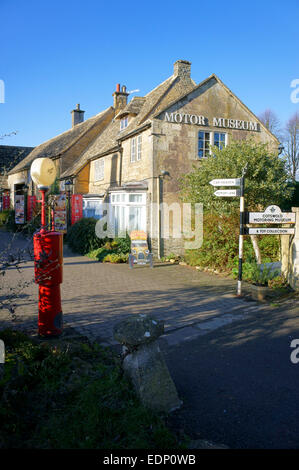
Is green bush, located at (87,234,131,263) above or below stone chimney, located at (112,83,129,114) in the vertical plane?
below

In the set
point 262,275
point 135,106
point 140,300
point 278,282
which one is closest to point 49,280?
point 140,300

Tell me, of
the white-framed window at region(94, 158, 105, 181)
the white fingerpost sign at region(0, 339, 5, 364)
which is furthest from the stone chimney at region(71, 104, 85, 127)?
the white fingerpost sign at region(0, 339, 5, 364)

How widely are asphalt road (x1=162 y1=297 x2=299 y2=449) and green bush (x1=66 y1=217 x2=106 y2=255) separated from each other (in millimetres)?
10020

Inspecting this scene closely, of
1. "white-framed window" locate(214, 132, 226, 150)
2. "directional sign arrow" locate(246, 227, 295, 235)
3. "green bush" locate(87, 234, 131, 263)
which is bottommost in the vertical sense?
"green bush" locate(87, 234, 131, 263)

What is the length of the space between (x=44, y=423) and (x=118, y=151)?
15.4 m

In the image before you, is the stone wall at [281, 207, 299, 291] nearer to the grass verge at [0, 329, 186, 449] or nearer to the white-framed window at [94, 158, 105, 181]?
the grass verge at [0, 329, 186, 449]

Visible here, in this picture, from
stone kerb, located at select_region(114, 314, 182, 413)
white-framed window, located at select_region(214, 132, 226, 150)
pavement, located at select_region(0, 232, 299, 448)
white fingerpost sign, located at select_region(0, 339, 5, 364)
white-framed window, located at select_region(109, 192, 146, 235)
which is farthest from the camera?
white-framed window, located at select_region(214, 132, 226, 150)

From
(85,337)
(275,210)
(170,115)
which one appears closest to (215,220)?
(275,210)

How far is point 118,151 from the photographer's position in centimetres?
1728

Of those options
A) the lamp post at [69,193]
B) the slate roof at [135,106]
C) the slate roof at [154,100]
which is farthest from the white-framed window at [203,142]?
the lamp post at [69,193]

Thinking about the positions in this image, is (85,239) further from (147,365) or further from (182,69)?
(147,365)

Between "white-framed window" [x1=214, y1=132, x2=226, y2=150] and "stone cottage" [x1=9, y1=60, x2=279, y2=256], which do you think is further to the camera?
"white-framed window" [x1=214, y1=132, x2=226, y2=150]

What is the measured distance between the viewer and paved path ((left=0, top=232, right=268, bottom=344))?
5.92 metres

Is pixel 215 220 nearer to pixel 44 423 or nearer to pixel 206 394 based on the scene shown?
pixel 206 394
